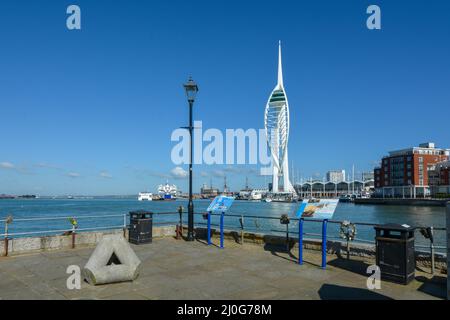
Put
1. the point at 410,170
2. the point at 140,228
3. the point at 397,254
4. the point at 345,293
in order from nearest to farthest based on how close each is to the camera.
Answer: the point at 345,293 → the point at 397,254 → the point at 140,228 → the point at 410,170

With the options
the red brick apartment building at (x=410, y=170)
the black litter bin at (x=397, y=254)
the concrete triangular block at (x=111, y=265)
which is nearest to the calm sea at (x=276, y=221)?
the black litter bin at (x=397, y=254)

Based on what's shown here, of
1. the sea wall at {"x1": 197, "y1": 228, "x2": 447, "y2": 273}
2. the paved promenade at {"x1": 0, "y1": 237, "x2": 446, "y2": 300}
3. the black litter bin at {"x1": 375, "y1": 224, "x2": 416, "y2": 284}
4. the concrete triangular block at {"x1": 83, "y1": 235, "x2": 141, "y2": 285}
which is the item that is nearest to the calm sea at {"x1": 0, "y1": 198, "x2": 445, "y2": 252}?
the sea wall at {"x1": 197, "y1": 228, "x2": 447, "y2": 273}

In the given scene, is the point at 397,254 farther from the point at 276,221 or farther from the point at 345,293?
the point at 276,221

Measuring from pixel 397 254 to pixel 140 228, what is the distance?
29.4ft

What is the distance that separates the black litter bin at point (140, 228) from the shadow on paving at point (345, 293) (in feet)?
25.6

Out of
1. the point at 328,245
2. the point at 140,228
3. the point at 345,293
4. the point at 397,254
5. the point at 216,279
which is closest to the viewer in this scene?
the point at 345,293

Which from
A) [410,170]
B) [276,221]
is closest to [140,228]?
[276,221]

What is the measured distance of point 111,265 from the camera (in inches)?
320

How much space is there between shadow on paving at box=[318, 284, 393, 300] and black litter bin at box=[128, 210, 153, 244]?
25.6 ft

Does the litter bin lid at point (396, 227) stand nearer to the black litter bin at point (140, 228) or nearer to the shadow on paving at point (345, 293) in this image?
the shadow on paving at point (345, 293)

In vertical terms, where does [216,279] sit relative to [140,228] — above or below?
below
